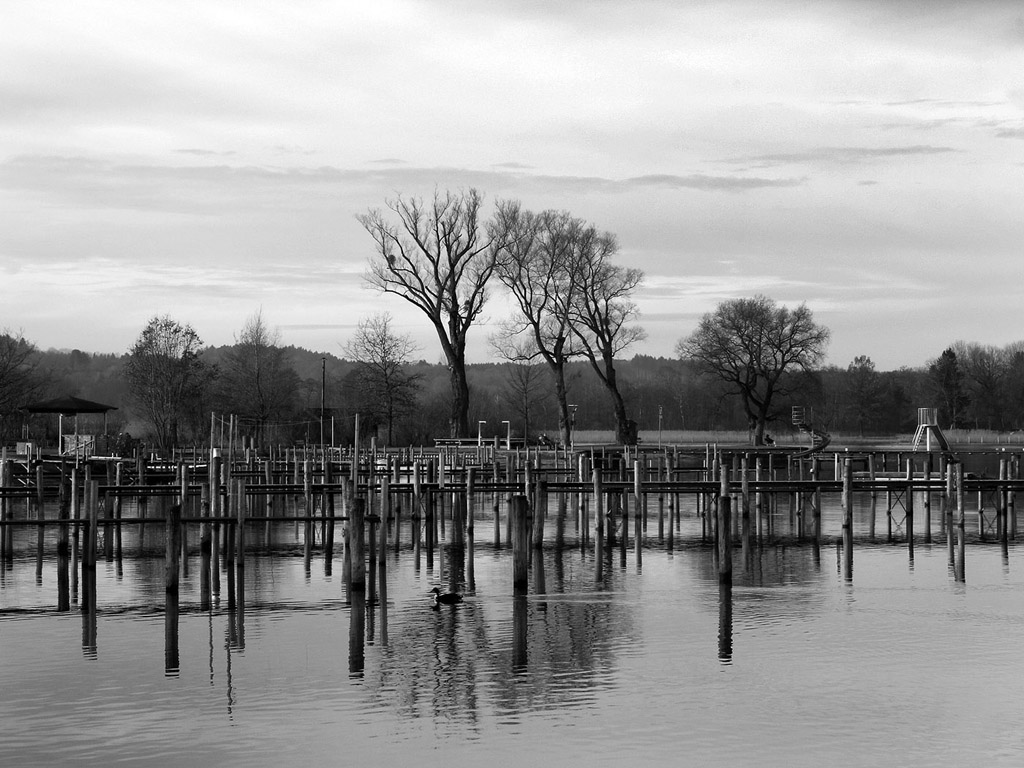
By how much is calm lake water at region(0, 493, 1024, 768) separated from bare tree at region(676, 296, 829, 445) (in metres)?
68.2

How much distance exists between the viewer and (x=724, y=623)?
23453 mm

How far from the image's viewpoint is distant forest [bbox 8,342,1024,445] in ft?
308

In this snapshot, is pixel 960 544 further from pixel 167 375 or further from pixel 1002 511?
pixel 167 375

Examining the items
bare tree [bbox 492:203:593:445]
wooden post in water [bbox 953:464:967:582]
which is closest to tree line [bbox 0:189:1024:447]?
bare tree [bbox 492:203:593:445]

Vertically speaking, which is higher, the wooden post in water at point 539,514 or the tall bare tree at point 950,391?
the tall bare tree at point 950,391

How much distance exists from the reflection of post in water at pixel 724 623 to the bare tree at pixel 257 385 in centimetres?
6546

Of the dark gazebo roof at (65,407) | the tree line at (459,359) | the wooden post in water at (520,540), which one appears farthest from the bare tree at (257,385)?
the wooden post in water at (520,540)

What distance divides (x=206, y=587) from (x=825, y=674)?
1159 centimetres

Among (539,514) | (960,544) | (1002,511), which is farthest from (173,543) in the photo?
(1002,511)

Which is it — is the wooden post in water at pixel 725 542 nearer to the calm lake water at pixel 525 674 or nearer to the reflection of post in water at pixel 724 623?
the reflection of post in water at pixel 724 623

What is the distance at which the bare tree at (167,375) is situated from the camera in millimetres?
84938

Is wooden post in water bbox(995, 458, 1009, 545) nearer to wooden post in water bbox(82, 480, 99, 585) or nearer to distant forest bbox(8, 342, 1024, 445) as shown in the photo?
wooden post in water bbox(82, 480, 99, 585)

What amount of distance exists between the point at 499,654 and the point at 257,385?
249ft

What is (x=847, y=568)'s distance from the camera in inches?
1241
